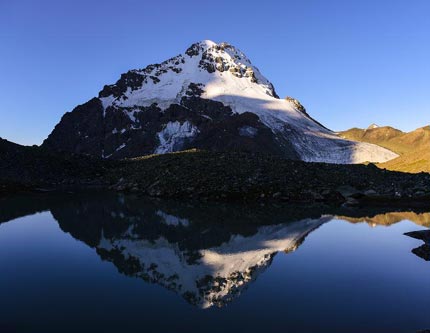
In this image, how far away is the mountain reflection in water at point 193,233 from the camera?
17875 millimetres

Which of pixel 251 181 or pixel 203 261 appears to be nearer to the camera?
pixel 203 261

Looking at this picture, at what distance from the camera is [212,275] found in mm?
18047

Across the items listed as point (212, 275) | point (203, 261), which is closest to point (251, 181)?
point (203, 261)

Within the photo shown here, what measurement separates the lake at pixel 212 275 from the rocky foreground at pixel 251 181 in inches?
564

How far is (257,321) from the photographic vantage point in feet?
41.7

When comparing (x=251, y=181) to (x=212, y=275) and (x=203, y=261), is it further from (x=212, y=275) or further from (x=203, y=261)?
(x=212, y=275)

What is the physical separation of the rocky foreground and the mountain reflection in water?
5.43m

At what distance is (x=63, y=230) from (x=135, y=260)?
12423 mm

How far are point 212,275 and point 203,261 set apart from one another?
281cm

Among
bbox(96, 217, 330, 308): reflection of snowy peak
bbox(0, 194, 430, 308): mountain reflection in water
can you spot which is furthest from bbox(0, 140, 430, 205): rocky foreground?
bbox(96, 217, 330, 308): reflection of snowy peak

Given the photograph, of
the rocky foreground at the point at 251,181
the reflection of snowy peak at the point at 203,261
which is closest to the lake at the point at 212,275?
the reflection of snowy peak at the point at 203,261

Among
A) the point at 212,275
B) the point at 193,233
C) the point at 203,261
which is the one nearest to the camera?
the point at 212,275

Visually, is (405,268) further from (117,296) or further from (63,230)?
(63,230)

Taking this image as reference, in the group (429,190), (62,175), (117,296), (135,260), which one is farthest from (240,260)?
(62,175)
